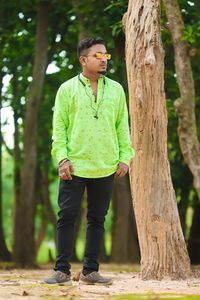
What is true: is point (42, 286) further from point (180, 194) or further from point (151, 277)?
point (180, 194)

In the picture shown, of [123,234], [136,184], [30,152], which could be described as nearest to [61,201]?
[136,184]

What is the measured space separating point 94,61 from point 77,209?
1.41m

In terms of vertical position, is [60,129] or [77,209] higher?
[60,129]

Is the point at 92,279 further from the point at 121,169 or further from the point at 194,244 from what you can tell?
the point at 194,244

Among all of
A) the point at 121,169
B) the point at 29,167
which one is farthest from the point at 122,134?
the point at 29,167

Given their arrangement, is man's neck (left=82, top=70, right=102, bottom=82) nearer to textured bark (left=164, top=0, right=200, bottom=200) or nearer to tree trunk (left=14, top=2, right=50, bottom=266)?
textured bark (left=164, top=0, right=200, bottom=200)

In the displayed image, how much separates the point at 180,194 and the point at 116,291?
56.8 feet

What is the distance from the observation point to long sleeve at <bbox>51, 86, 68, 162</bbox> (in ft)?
26.2

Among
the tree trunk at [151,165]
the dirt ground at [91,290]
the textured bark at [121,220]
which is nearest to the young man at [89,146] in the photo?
the dirt ground at [91,290]

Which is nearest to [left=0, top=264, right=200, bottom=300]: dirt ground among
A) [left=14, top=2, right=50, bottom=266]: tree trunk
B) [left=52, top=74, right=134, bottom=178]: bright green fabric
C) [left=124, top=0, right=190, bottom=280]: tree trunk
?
[left=124, top=0, right=190, bottom=280]: tree trunk

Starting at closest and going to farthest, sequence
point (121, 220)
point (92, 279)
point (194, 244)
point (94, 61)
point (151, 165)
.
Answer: point (94, 61), point (92, 279), point (151, 165), point (194, 244), point (121, 220)

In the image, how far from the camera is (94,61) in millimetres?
8219

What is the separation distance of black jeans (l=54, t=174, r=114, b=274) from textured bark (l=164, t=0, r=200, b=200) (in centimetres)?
696

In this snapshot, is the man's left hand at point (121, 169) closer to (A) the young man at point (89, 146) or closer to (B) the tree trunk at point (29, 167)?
(A) the young man at point (89, 146)
